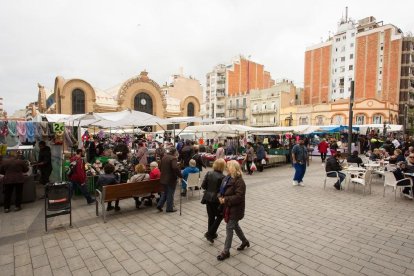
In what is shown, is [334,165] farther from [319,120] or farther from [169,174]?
[319,120]

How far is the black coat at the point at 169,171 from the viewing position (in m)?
5.95

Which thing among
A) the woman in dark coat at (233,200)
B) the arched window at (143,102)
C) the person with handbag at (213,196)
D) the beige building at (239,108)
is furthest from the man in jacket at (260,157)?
the beige building at (239,108)

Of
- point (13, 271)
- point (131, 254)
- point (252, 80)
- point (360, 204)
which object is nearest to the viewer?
point (13, 271)

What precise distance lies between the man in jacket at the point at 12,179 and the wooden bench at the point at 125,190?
2.17m

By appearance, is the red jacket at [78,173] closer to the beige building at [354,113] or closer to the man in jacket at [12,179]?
the man in jacket at [12,179]

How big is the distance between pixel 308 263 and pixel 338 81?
2175 inches

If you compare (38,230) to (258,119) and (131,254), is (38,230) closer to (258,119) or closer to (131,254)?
(131,254)

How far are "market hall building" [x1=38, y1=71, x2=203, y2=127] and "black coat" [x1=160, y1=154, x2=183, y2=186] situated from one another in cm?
2891

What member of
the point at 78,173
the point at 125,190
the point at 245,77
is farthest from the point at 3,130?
the point at 245,77

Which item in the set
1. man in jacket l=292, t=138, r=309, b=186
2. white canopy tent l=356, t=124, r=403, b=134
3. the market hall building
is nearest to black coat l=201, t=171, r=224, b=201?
man in jacket l=292, t=138, r=309, b=186

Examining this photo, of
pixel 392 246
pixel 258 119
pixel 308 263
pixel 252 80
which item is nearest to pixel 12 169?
pixel 308 263

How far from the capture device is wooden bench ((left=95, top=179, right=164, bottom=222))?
544 centimetres

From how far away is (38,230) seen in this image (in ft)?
16.4

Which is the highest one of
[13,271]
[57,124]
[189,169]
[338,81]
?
[338,81]
